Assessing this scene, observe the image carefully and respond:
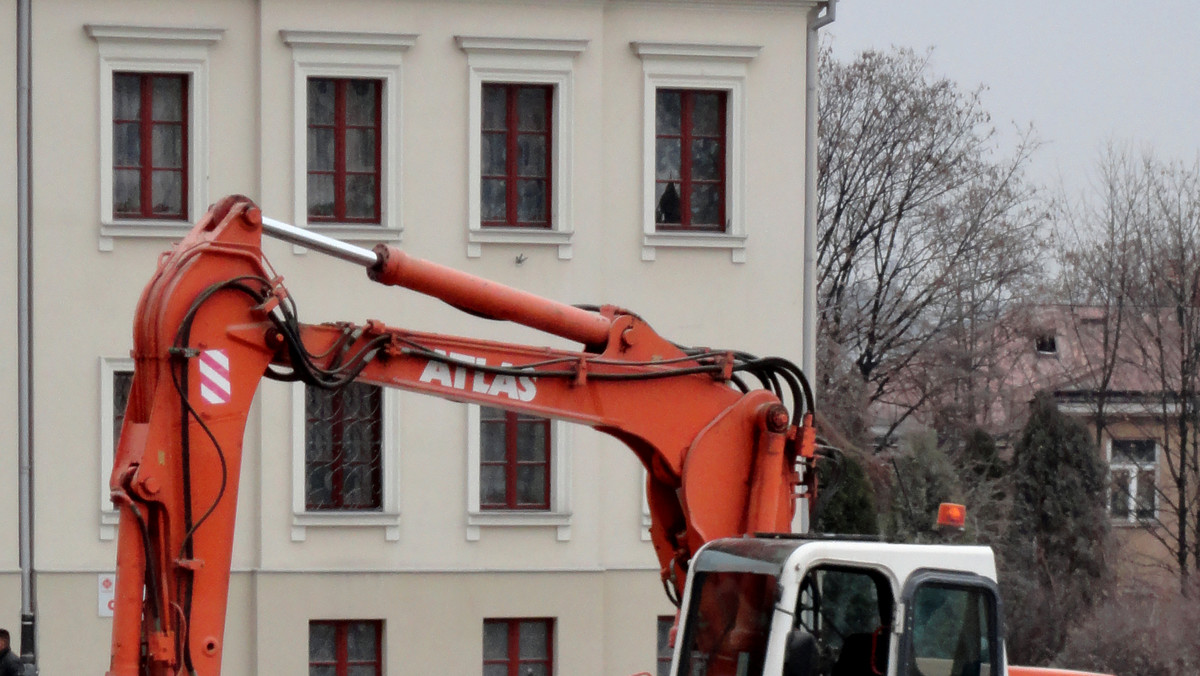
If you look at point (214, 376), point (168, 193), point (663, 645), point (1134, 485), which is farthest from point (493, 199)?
point (1134, 485)

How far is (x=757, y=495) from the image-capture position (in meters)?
10.9

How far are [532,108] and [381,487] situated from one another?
5.01 metres

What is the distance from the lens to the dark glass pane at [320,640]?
2242 cm

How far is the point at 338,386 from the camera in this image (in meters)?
9.58

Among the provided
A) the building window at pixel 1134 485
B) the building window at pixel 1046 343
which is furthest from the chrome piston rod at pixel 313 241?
the building window at pixel 1046 343

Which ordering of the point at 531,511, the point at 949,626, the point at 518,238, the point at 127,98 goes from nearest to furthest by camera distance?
the point at 949,626 < the point at 127,98 < the point at 518,238 < the point at 531,511

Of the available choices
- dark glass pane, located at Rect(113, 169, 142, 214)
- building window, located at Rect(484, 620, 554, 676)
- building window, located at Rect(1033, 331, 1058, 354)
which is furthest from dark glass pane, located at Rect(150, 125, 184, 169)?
building window, located at Rect(1033, 331, 1058, 354)

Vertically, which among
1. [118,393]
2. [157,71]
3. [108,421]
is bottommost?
[108,421]

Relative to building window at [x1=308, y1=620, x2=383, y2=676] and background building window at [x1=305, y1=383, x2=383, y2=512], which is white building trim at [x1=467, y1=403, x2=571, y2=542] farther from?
building window at [x1=308, y1=620, x2=383, y2=676]

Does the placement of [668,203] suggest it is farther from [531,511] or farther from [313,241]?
[313,241]

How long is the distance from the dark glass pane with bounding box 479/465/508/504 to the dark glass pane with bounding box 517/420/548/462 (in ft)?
1.10

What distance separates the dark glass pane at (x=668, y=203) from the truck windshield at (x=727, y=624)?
1386 centimetres

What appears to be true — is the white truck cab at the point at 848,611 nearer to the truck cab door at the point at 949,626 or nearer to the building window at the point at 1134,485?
the truck cab door at the point at 949,626

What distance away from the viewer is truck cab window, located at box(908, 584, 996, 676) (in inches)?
367
